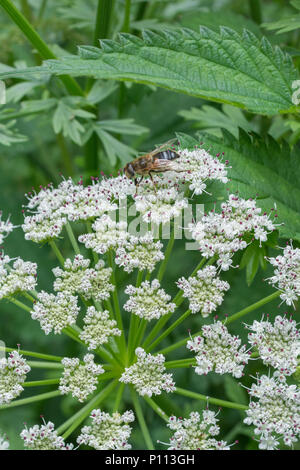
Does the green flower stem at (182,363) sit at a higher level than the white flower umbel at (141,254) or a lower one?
lower

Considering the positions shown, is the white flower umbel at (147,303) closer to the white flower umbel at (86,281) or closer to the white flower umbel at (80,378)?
the white flower umbel at (86,281)

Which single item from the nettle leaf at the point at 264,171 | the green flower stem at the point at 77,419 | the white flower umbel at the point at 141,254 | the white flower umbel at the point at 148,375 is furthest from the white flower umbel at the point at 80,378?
the nettle leaf at the point at 264,171

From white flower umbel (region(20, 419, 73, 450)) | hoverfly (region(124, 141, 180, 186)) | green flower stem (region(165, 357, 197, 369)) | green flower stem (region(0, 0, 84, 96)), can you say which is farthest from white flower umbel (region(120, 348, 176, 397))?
green flower stem (region(0, 0, 84, 96))

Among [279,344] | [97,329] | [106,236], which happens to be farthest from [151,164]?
[279,344]

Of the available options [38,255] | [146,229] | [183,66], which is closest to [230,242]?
[146,229]

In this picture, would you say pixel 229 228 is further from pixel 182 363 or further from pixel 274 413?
pixel 274 413

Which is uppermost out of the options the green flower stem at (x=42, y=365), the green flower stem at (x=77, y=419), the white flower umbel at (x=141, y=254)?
the white flower umbel at (x=141, y=254)

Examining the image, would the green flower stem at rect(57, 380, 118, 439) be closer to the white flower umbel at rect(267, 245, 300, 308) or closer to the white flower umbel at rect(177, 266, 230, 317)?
the white flower umbel at rect(177, 266, 230, 317)
